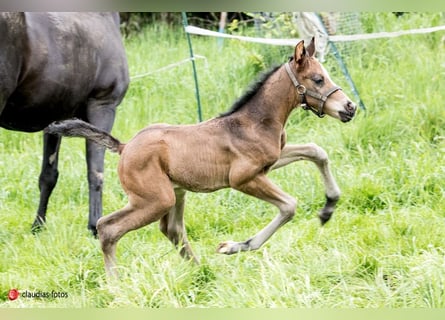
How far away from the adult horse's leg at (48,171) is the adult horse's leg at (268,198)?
1700 mm

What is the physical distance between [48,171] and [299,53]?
2.23 m

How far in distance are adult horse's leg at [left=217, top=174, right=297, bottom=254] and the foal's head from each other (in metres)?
0.49

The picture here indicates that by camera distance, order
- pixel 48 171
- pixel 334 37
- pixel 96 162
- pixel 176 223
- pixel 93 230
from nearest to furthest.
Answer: pixel 176 223, pixel 93 230, pixel 96 162, pixel 48 171, pixel 334 37

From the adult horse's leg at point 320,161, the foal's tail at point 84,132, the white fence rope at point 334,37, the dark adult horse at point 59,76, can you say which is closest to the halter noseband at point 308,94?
the adult horse's leg at point 320,161

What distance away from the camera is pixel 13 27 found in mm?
5219

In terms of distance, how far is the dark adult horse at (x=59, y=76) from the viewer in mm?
5312

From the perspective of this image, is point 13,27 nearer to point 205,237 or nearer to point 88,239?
point 88,239

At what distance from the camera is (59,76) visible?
5633mm

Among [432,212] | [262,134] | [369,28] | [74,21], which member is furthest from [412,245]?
[369,28]

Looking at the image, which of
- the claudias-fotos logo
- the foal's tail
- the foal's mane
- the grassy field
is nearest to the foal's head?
the foal's mane

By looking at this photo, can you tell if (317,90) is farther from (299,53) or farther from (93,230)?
(93,230)

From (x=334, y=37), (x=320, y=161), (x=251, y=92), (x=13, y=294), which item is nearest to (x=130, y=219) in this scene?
(x=13, y=294)

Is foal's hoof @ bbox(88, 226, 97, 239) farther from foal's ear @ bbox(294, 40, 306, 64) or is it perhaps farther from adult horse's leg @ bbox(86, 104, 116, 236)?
foal's ear @ bbox(294, 40, 306, 64)

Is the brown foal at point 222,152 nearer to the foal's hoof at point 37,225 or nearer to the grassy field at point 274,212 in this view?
the grassy field at point 274,212
